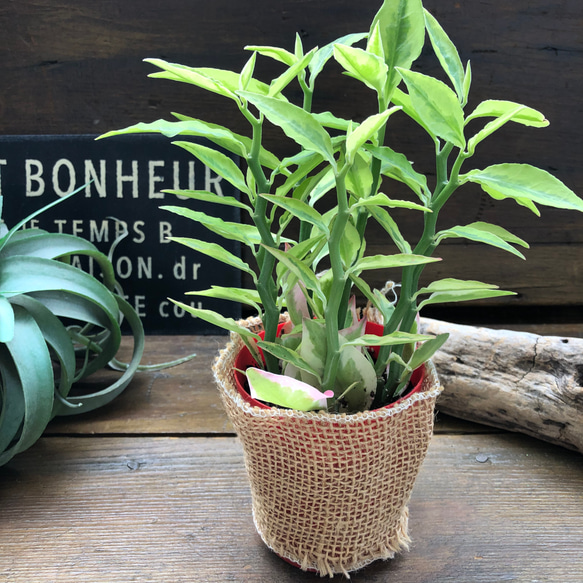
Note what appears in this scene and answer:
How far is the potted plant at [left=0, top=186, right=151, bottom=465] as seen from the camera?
0.44 meters

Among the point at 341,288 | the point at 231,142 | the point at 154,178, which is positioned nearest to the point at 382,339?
the point at 341,288

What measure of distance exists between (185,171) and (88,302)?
0.22m

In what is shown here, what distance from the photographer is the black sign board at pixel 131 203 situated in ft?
2.17

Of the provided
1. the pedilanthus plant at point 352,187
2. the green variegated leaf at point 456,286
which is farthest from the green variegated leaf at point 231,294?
the green variegated leaf at point 456,286

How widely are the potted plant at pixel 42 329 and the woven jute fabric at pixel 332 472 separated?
6.7 inches

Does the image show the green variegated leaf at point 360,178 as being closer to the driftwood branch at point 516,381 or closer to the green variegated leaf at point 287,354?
the green variegated leaf at point 287,354

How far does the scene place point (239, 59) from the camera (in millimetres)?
641

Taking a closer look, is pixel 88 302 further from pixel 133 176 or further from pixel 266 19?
pixel 266 19

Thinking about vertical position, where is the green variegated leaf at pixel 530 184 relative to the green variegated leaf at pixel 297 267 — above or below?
above

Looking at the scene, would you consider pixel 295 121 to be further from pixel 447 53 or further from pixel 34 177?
pixel 34 177

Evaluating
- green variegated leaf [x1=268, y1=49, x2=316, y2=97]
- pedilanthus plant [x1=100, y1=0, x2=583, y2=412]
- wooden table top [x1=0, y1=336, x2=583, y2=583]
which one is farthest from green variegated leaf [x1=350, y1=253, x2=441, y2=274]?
wooden table top [x1=0, y1=336, x2=583, y2=583]

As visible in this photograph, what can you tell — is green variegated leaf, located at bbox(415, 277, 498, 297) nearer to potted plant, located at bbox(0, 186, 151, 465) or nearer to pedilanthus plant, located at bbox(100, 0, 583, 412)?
pedilanthus plant, located at bbox(100, 0, 583, 412)

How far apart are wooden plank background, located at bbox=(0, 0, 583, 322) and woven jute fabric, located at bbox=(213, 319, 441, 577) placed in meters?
0.39

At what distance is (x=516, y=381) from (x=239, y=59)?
18.3 inches
